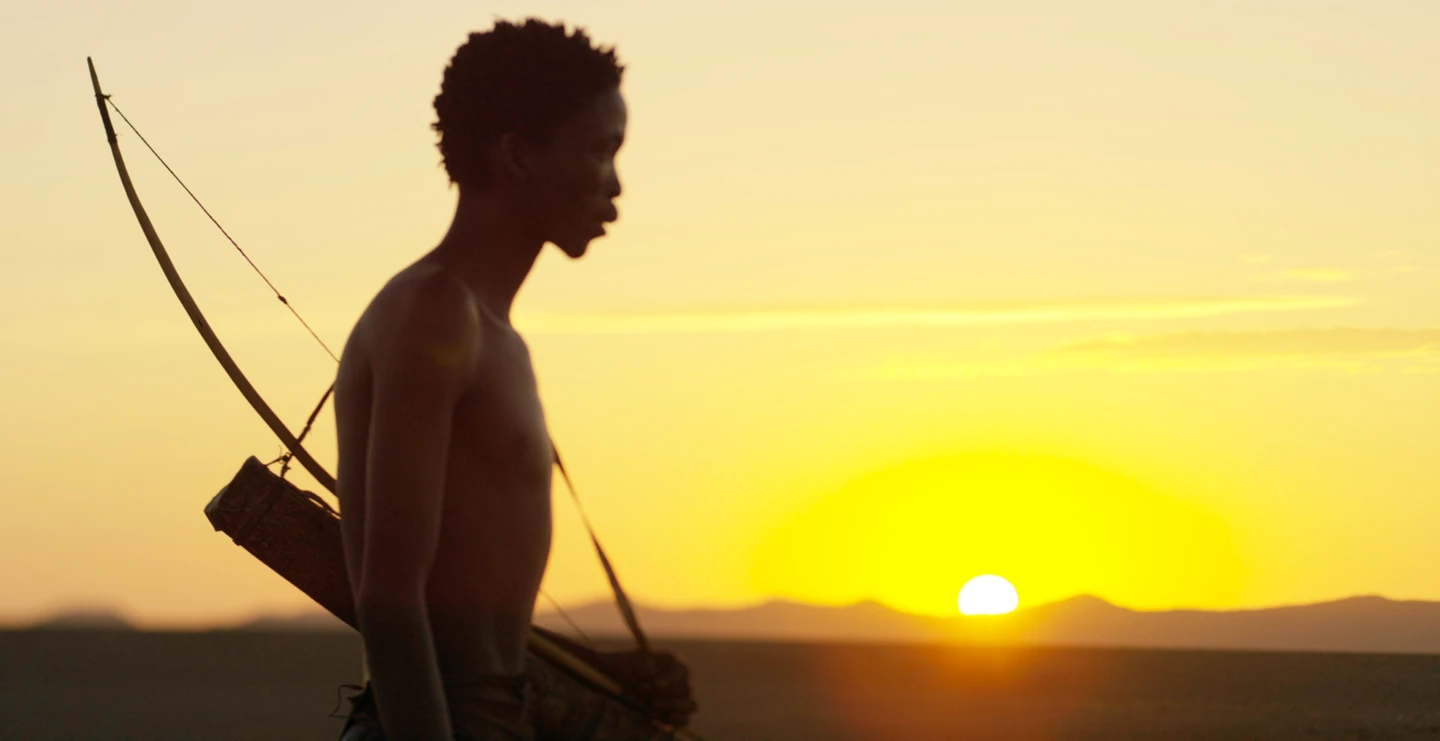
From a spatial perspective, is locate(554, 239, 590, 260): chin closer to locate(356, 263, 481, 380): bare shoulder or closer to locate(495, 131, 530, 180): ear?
A: locate(495, 131, 530, 180): ear

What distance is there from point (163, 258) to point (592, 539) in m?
1.26

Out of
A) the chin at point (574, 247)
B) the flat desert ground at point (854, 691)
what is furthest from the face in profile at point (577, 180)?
the flat desert ground at point (854, 691)

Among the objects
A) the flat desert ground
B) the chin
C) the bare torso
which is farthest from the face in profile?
the flat desert ground

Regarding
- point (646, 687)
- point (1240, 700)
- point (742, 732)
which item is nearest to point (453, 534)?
point (646, 687)

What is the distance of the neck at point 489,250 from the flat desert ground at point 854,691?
83.1 feet

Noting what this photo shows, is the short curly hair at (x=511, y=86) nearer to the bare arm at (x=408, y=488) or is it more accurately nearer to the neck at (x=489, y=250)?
the neck at (x=489, y=250)

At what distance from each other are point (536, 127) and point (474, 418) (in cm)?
53

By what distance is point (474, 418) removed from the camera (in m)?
3.02

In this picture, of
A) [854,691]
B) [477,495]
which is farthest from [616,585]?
[854,691]

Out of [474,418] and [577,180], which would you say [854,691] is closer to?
[577,180]

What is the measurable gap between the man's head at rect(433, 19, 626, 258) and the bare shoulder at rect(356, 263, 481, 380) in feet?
0.83

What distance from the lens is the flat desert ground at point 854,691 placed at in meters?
30.9

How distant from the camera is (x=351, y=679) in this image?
150 ft

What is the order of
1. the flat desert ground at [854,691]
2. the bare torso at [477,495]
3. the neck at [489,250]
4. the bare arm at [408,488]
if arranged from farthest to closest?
the flat desert ground at [854,691] → the neck at [489,250] → the bare torso at [477,495] → the bare arm at [408,488]
